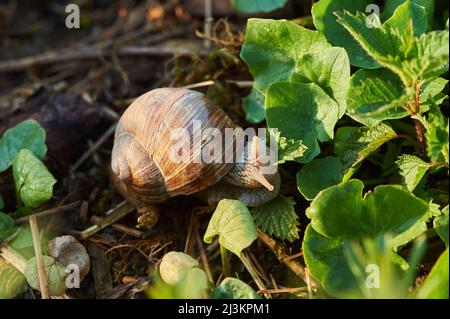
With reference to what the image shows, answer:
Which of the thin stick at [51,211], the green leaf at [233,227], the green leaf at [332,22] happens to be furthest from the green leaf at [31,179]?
the green leaf at [332,22]

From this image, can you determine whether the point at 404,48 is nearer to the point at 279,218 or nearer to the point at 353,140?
the point at 353,140

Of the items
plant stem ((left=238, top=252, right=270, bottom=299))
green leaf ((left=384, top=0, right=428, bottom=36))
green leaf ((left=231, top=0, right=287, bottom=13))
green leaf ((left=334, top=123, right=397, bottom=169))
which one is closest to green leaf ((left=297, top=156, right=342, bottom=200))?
green leaf ((left=334, top=123, right=397, bottom=169))

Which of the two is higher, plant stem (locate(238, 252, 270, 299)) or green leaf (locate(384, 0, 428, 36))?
green leaf (locate(384, 0, 428, 36))

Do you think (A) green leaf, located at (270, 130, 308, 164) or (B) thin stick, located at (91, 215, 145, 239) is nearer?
(A) green leaf, located at (270, 130, 308, 164)

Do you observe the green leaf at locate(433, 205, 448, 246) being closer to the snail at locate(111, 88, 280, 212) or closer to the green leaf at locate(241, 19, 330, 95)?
the snail at locate(111, 88, 280, 212)

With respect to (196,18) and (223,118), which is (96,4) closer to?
(196,18)

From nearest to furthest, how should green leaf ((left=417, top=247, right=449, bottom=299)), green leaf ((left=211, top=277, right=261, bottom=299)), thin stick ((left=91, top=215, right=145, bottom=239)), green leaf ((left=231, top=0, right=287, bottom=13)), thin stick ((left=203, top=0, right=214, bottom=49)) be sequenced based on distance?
green leaf ((left=417, top=247, right=449, bottom=299))
green leaf ((left=211, top=277, right=261, bottom=299))
thin stick ((left=91, top=215, right=145, bottom=239))
green leaf ((left=231, top=0, right=287, bottom=13))
thin stick ((left=203, top=0, right=214, bottom=49))

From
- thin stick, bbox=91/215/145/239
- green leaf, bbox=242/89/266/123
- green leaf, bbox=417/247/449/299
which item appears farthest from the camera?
green leaf, bbox=242/89/266/123

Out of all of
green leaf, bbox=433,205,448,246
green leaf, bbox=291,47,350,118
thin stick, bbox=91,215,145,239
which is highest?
green leaf, bbox=291,47,350,118
